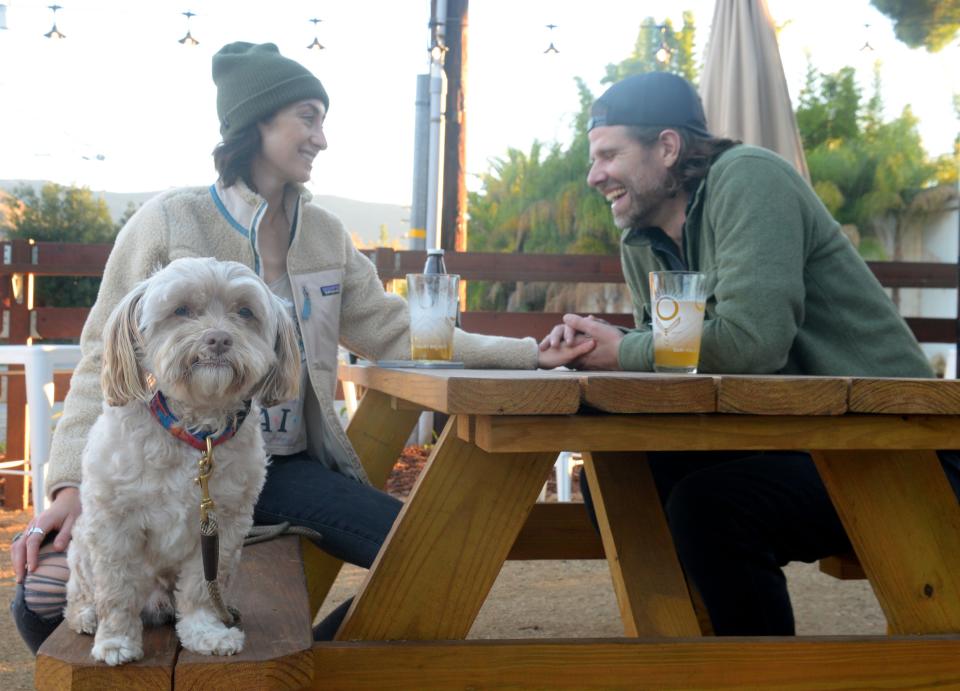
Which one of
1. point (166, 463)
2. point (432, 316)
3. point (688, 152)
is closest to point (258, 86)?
point (432, 316)

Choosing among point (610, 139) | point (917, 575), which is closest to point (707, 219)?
point (610, 139)

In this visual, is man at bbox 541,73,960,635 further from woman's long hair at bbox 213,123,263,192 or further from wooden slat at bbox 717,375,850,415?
woman's long hair at bbox 213,123,263,192

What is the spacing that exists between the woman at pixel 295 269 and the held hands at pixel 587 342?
1 centimetres

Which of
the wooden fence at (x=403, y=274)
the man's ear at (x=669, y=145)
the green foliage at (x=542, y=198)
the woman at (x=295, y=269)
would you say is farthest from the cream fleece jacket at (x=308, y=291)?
the green foliage at (x=542, y=198)

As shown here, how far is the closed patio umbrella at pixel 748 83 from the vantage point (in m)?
5.71

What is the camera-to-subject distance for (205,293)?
5.51ft

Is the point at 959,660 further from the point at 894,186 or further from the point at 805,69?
the point at 805,69

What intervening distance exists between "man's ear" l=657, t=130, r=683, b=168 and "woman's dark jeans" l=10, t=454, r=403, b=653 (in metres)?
1.14

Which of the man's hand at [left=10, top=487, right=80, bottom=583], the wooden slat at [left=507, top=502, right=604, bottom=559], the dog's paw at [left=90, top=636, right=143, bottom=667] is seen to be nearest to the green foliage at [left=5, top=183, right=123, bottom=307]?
the wooden slat at [left=507, top=502, right=604, bottom=559]

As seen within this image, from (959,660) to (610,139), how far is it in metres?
1.55

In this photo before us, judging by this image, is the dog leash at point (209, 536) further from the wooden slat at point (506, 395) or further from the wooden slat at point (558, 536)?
the wooden slat at point (558, 536)

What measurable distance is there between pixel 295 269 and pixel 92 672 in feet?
4.23

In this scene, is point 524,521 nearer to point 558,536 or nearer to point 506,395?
point 506,395

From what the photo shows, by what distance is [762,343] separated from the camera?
219 centimetres
